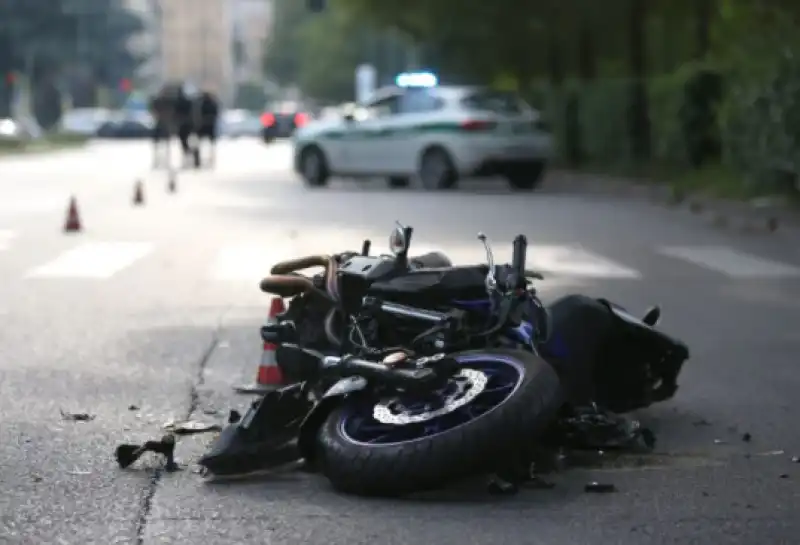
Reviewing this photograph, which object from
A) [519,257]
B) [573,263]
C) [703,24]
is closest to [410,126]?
[703,24]

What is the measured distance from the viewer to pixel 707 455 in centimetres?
701

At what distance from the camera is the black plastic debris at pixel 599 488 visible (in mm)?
6242

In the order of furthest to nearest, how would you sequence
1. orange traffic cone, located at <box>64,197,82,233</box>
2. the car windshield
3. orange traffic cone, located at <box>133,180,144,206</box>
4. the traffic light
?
the traffic light
the car windshield
orange traffic cone, located at <box>133,180,144,206</box>
orange traffic cone, located at <box>64,197,82,233</box>

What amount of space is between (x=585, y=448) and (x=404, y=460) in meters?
1.11

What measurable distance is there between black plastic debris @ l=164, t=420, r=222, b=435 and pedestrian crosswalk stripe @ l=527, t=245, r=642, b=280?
6883mm

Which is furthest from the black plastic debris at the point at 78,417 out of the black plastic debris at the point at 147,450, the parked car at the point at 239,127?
the parked car at the point at 239,127

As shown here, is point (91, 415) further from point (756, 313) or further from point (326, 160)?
point (326, 160)

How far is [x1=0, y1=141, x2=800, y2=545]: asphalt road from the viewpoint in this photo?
5.77 metres

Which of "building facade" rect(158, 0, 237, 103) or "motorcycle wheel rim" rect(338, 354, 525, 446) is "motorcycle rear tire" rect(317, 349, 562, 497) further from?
"building facade" rect(158, 0, 237, 103)

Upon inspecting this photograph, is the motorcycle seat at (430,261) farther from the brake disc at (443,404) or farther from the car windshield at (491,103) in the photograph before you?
the car windshield at (491,103)

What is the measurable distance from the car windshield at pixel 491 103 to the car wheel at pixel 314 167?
119 inches

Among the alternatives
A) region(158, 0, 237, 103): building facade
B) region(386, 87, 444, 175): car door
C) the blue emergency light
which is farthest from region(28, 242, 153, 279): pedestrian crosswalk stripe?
region(158, 0, 237, 103): building facade

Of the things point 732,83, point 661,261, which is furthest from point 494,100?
point 661,261

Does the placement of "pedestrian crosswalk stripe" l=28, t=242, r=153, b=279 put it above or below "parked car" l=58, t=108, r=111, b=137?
above
